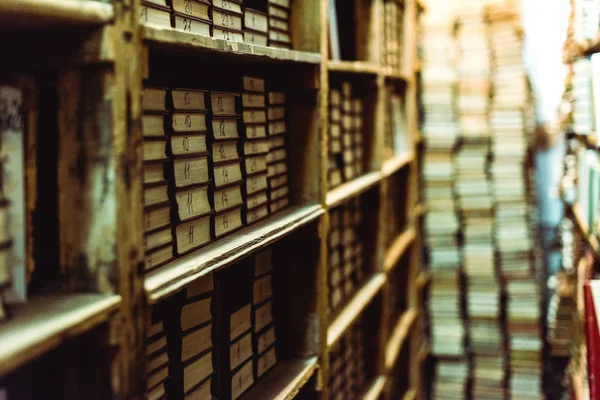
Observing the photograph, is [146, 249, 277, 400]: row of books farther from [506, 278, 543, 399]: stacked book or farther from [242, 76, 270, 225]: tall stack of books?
[506, 278, 543, 399]: stacked book

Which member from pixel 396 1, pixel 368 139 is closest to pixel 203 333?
pixel 368 139

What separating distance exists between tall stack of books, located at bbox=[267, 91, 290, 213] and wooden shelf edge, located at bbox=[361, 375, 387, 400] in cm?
109

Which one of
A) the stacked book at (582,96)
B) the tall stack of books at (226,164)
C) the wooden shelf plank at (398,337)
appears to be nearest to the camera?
the tall stack of books at (226,164)

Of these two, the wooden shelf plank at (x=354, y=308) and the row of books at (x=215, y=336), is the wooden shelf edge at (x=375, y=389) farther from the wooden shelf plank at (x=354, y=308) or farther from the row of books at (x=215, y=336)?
the row of books at (x=215, y=336)

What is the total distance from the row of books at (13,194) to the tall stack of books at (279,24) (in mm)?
955

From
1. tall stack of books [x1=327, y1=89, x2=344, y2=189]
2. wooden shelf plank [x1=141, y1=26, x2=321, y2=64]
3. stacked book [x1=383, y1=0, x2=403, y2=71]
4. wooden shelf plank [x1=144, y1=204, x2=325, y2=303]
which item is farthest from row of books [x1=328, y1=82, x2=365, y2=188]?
wooden shelf plank [x1=141, y1=26, x2=321, y2=64]

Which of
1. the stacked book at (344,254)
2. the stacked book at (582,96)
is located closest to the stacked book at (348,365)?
the stacked book at (344,254)

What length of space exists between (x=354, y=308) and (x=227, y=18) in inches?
48.2

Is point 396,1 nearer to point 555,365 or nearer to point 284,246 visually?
point 284,246

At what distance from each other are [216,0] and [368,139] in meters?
1.37

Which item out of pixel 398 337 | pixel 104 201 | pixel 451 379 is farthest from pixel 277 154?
pixel 451 379

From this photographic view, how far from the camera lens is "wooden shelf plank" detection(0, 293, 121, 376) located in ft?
2.25

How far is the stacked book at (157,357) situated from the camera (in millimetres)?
1157

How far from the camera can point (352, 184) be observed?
7.51 ft
